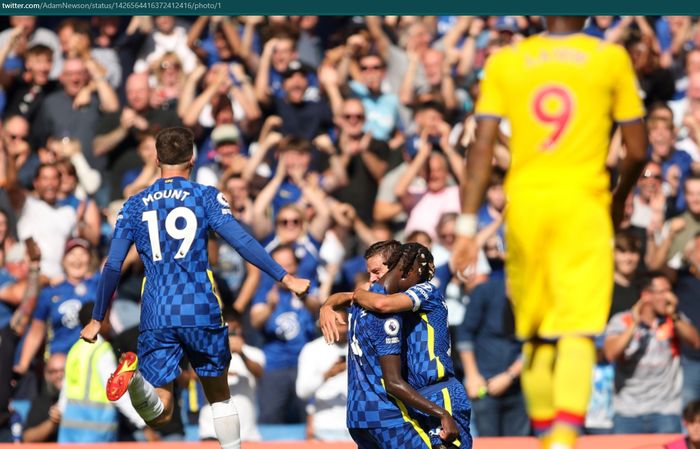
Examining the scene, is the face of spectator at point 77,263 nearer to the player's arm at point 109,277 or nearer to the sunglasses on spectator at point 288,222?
the sunglasses on spectator at point 288,222

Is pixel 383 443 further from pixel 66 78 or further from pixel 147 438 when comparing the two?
pixel 66 78

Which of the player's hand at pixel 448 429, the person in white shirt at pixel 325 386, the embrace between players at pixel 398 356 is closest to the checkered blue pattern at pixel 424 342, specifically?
the embrace between players at pixel 398 356

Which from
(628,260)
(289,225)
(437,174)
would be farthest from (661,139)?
(289,225)

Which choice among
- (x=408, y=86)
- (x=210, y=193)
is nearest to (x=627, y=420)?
(x=408, y=86)

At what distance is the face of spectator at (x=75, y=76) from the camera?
13656 mm

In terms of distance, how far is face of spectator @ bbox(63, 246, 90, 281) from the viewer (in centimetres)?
1222

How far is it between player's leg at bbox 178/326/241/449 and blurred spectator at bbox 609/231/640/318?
4.84 meters

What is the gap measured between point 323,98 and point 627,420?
4302mm

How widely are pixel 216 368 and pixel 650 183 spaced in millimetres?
5945

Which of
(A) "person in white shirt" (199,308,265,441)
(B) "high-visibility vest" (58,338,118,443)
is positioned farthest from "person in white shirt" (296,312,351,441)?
(B) "high-visibility vest" (58,338,118,443)

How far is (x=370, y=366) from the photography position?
804cm

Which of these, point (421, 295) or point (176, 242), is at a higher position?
point (176, 242)

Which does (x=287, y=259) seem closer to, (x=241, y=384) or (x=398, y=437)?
(x=241, y=384)

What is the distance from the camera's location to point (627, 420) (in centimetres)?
1195
